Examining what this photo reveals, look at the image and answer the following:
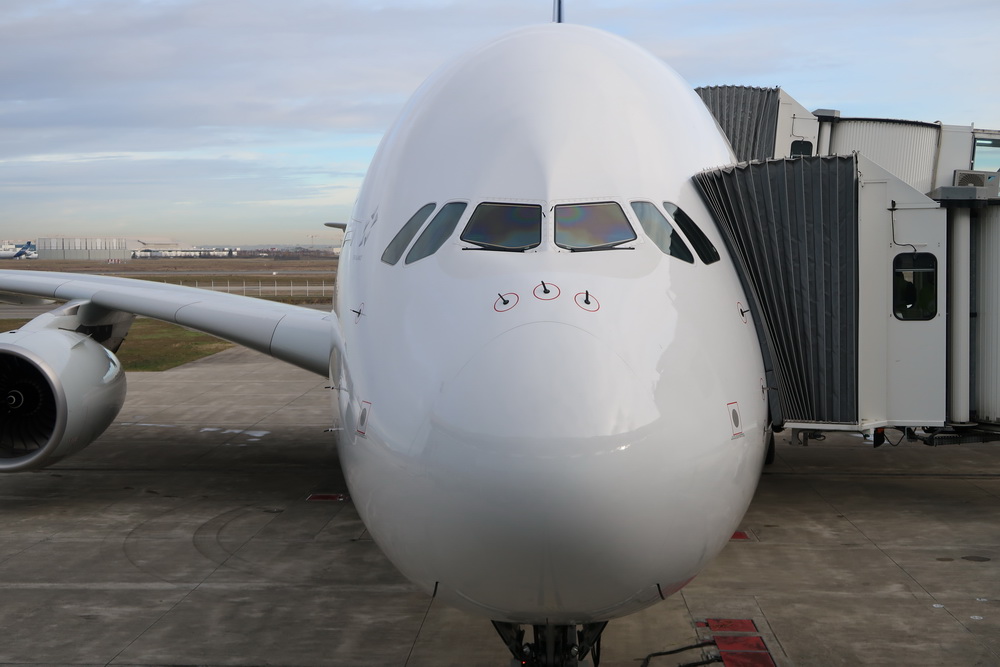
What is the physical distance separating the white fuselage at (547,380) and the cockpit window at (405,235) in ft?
0.22

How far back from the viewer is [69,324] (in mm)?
13594

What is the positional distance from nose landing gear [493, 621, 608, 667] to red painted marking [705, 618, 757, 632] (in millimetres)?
2509

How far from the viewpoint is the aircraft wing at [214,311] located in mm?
11438

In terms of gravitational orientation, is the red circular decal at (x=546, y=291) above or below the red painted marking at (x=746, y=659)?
above

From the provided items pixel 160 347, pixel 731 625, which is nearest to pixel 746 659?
pixel 731 625

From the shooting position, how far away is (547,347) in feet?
16.0

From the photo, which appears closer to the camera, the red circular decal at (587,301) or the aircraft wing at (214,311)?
the red circular decal at (587,301)

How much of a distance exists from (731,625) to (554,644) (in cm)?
292

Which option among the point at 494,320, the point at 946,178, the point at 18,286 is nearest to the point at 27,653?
the point at 494,320

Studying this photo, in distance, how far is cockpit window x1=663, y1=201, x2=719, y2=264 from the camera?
20.8 ft

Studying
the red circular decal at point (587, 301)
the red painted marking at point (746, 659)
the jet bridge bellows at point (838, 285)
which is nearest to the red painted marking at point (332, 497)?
the red painted marking at point (746, 659)

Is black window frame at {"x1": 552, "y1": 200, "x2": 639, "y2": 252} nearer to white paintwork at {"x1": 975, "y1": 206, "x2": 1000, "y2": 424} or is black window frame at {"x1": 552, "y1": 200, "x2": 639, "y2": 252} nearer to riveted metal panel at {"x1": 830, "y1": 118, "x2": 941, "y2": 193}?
white paintwork at {"x1": 975, "y1": 206, "x2": 1000, "y2": 424}

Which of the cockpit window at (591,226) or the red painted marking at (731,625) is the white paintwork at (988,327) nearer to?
the red painted marking at (731,625)

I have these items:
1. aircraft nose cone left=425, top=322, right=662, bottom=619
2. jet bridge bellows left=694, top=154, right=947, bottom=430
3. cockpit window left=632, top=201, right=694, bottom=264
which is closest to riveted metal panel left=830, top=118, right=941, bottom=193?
jet bridge bellows left=694, top=154, right=947, bottom=430
